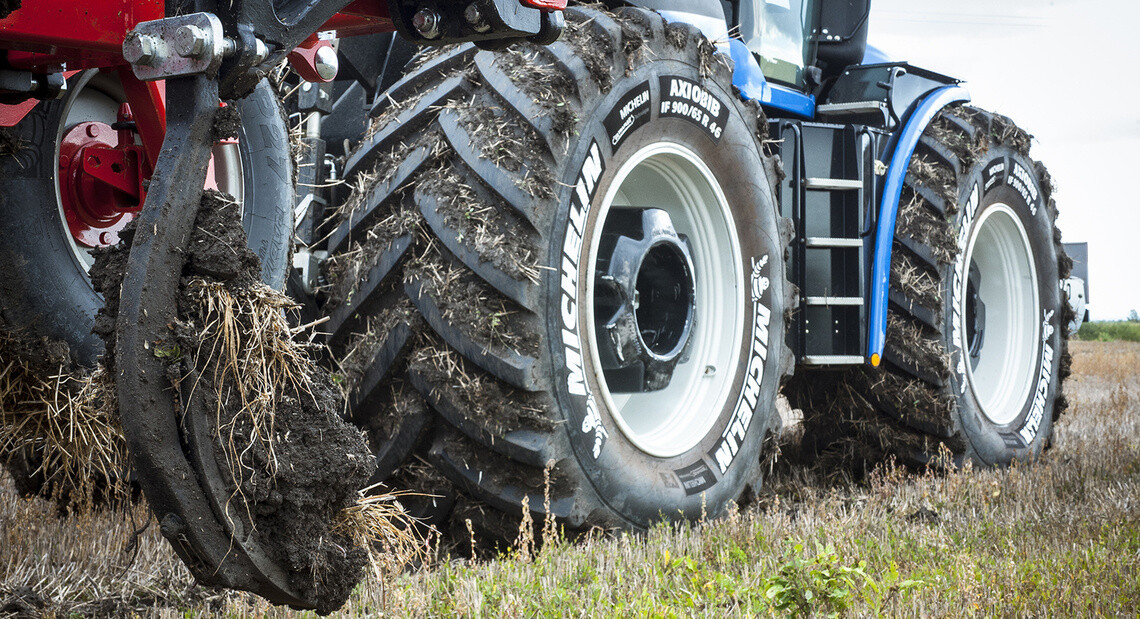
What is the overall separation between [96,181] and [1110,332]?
24.6m

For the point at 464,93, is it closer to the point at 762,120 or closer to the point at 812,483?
the point at 762,120

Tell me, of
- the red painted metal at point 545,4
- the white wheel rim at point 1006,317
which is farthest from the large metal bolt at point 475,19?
the white wheel rim at point 1006,317

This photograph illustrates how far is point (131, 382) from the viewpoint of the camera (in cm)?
175

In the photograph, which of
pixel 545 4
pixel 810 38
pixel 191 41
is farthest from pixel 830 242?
pixel 191 41

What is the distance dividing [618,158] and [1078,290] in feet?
20.4

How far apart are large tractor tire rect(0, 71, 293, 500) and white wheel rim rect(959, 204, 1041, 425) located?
4370mm

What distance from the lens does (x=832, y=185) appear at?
15.2ft

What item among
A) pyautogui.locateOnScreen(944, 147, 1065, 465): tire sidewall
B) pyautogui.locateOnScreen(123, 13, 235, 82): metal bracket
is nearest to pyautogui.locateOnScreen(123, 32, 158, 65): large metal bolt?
pyautogui.locateOnScreen(123, 13, 235, 82): metal bracket

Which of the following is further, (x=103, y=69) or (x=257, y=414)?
(x=103, y=69)

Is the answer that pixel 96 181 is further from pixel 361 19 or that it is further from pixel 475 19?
pixel 475 19

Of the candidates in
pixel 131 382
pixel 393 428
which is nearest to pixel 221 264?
pixel 131 382

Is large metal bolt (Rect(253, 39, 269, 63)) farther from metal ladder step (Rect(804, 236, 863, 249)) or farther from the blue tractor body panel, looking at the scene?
metal ladder step (Rect(804, 236, 863, 249))

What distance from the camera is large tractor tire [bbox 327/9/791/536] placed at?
9.51 feet

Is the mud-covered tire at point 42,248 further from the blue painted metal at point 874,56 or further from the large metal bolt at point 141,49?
the blue painted metal at point 874,56
